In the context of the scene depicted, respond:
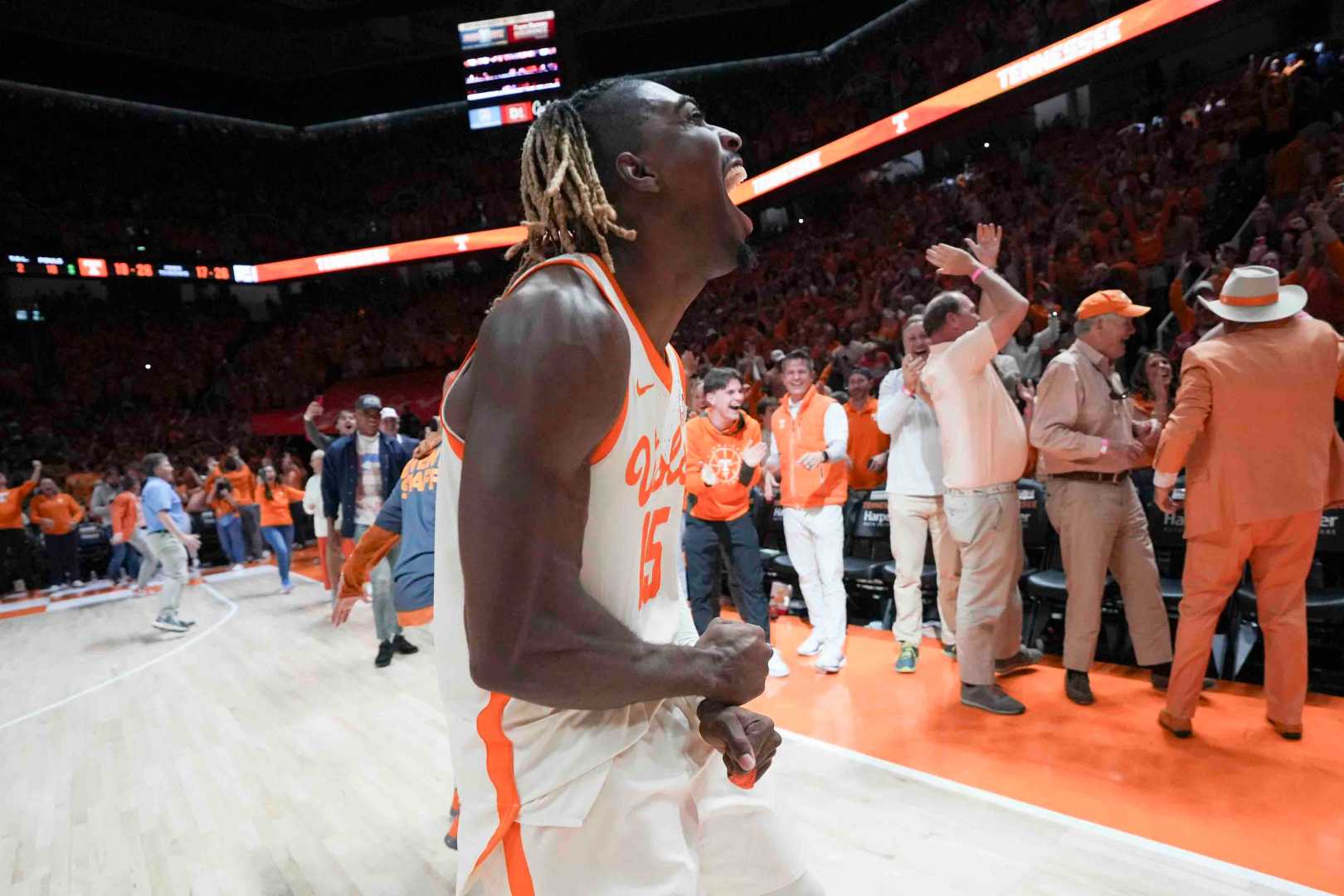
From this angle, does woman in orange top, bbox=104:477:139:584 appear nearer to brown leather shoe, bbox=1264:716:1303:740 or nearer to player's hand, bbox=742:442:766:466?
player's hand, bbox=742:442:766:466

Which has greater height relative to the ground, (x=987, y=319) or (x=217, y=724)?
(x=987, y=319)

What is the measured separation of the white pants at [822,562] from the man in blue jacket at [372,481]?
2.82m

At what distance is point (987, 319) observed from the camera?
3.74m

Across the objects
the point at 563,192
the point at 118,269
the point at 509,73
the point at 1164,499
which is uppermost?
the point at 509,73

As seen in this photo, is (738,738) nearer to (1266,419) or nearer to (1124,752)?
(1124,752)

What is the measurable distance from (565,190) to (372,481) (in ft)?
16.8

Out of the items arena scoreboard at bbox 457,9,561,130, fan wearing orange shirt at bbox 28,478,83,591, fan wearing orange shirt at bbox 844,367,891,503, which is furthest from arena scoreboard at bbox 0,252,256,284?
fan wearing orange shirt at bbox 844,367,891,503

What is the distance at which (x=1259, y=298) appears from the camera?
129 inches

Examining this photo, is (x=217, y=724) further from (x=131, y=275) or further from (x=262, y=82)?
(x=262, y=82)

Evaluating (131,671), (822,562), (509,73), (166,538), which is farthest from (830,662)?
(509,73)

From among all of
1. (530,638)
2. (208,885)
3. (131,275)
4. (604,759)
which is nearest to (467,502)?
(530,638)

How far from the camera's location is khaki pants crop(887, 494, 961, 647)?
465cm

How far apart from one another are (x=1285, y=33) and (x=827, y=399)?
8187 mm

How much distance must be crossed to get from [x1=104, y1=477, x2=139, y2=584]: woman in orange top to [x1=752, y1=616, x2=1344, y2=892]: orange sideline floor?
8.76m
